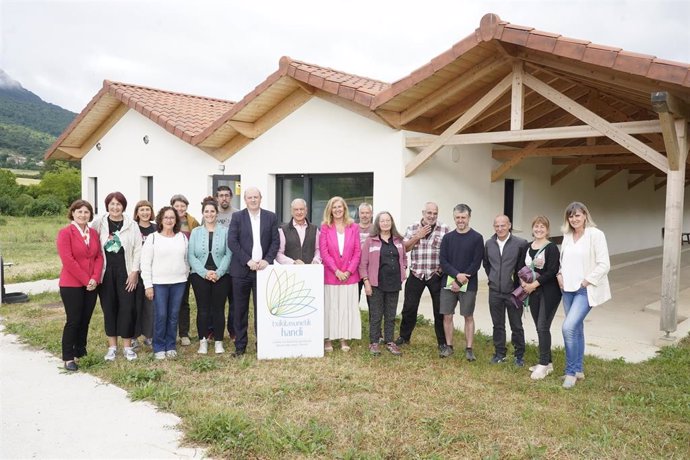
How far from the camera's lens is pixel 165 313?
522cm

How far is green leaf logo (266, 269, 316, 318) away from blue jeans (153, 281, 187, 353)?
866 millimetres

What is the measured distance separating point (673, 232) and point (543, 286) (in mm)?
2356

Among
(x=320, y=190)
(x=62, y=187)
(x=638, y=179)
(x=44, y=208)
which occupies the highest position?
(x=62, y=187)

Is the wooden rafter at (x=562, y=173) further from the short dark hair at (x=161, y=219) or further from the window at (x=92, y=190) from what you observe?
the window at (x=92, y=190)

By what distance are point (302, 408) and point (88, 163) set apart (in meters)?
11.4

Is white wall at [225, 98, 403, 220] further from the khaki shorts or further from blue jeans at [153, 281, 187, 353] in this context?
blue jeans at [153, 281, 187, 353]

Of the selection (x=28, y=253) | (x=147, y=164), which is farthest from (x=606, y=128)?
(x=28, y=253)

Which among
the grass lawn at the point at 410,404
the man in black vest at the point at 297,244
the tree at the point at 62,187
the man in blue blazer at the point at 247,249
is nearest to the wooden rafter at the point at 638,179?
the grass lawn at the point at 410,404

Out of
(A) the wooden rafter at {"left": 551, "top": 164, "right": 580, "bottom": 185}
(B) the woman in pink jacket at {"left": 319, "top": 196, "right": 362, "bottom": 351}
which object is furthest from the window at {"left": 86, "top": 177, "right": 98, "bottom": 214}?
(A) the wooden rafter at {"left": 551, "top": 164, "right": 580, "bottom": 185}

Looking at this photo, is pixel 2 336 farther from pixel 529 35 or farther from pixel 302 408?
pixel 529 35

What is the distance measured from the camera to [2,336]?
6.12 m

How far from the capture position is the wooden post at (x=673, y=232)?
5.95 m

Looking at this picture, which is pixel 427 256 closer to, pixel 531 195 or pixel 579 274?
pixel 579 274

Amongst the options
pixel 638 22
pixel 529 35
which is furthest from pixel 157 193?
pixel 638 22
